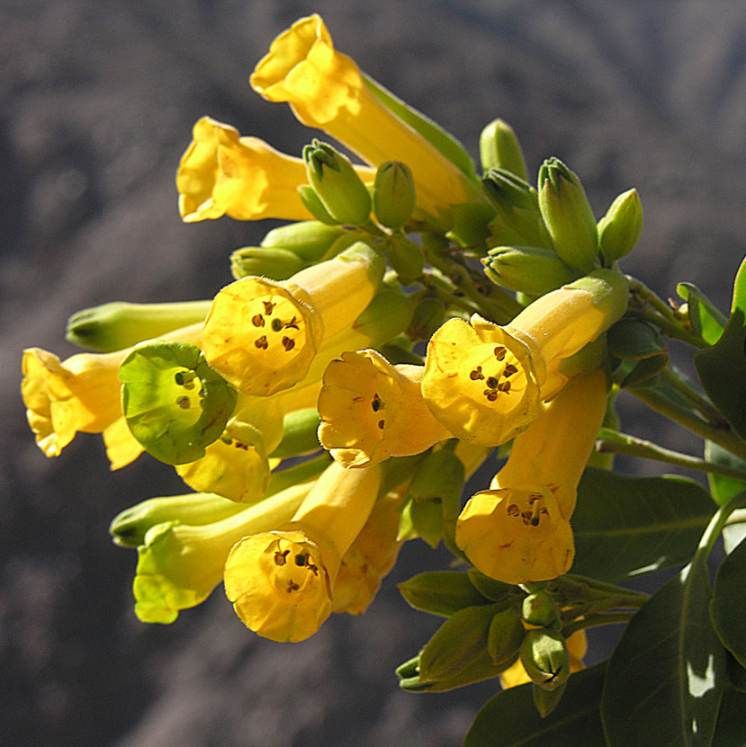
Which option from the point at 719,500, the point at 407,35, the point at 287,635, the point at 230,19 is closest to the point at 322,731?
the point at 719,500

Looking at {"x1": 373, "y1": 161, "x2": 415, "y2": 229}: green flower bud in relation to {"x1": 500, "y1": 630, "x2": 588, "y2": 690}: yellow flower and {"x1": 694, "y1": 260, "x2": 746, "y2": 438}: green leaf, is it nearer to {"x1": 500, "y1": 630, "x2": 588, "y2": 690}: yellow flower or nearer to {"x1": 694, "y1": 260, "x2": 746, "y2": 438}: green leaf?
{"x1": 694, "y1": 260, "x2": 746, "y2": 438}: green leaf

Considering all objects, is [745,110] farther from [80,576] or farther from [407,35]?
[80,576]

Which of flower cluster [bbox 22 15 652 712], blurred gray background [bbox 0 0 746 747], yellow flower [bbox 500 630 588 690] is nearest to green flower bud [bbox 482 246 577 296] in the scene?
flower cluster [bbox 22 15 652 712]

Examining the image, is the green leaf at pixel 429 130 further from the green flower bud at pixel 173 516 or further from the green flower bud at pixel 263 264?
the green flower bud at pixel 173 516

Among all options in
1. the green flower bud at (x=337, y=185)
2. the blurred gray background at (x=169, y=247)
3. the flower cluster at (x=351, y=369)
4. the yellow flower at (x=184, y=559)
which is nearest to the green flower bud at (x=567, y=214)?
the flower cluster at (x=351, y=369)

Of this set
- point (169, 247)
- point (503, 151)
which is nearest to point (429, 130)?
point (503, 151)

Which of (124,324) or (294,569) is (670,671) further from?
(124,324)
